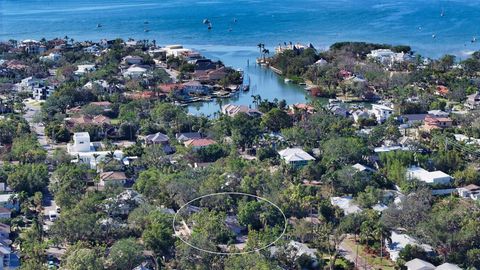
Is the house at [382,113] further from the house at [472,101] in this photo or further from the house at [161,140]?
the house at [161,140]

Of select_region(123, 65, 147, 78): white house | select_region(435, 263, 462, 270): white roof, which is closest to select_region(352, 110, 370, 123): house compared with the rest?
select_region(123, 65, 147, 78): white house

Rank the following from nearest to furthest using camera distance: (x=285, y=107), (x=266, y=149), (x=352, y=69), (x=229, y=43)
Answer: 1. (x=266, y=149)
2. (x=285, y=107)
3. (x=352, y=69)
4. (x=229, y=43)

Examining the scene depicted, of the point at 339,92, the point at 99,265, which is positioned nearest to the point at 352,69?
the point at 339,92

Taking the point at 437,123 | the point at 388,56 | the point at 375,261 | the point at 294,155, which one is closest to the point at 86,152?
the point at 294,155

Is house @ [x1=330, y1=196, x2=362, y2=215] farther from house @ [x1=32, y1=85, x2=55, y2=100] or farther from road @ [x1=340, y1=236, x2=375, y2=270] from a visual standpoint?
house @ [x1=32, y1=85, x2=55, y2=100]

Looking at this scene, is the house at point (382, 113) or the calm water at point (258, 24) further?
the calm water at point (258, 24)

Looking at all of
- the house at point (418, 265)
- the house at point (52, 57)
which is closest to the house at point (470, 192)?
the house at point (418, 265)

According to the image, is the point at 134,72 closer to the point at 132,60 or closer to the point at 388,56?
the point at 132,60

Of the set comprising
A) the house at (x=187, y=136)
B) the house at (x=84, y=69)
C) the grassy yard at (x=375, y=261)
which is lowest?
the house at (x=84, y=69)

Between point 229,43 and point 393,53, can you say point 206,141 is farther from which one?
point 229,43
